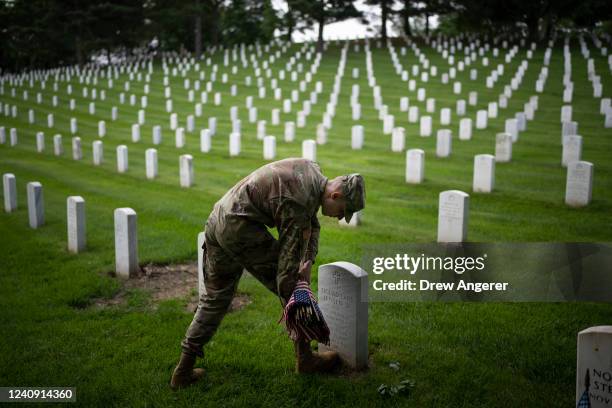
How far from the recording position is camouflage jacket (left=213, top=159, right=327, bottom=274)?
12.3ft

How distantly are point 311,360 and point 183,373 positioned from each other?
38.9 inches

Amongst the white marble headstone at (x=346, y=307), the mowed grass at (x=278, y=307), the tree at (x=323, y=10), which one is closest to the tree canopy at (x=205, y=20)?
the tree at (x=323, y=10)

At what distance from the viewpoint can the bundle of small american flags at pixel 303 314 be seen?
12.2 feet

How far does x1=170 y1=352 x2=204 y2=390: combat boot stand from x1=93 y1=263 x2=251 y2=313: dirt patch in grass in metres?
1.77

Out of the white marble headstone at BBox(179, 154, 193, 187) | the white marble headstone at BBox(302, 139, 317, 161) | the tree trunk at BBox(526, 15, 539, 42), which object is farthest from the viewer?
the tree trunk at BBox(526, 15, 539, 42)

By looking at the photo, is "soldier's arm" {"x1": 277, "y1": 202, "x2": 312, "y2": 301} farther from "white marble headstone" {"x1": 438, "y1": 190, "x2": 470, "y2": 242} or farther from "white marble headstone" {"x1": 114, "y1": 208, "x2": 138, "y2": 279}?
"white marble headstone" {"x1": 438, "y1": 190, "x2": 470, "y2": 242}

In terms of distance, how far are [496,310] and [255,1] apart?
197 feet

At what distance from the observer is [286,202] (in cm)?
375

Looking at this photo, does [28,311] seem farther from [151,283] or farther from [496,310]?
[496,310]

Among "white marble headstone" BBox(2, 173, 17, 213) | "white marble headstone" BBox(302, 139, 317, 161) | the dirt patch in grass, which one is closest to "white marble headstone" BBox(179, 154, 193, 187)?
"white marble headstone" BBox(302, 139, 317, 161)

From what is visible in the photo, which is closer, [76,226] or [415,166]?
[76,226]

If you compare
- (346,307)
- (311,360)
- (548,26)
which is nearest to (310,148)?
(346,307)

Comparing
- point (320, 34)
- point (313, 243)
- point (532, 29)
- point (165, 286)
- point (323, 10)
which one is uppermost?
point (323, 10)

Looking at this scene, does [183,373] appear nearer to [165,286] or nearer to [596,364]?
[165,286]
